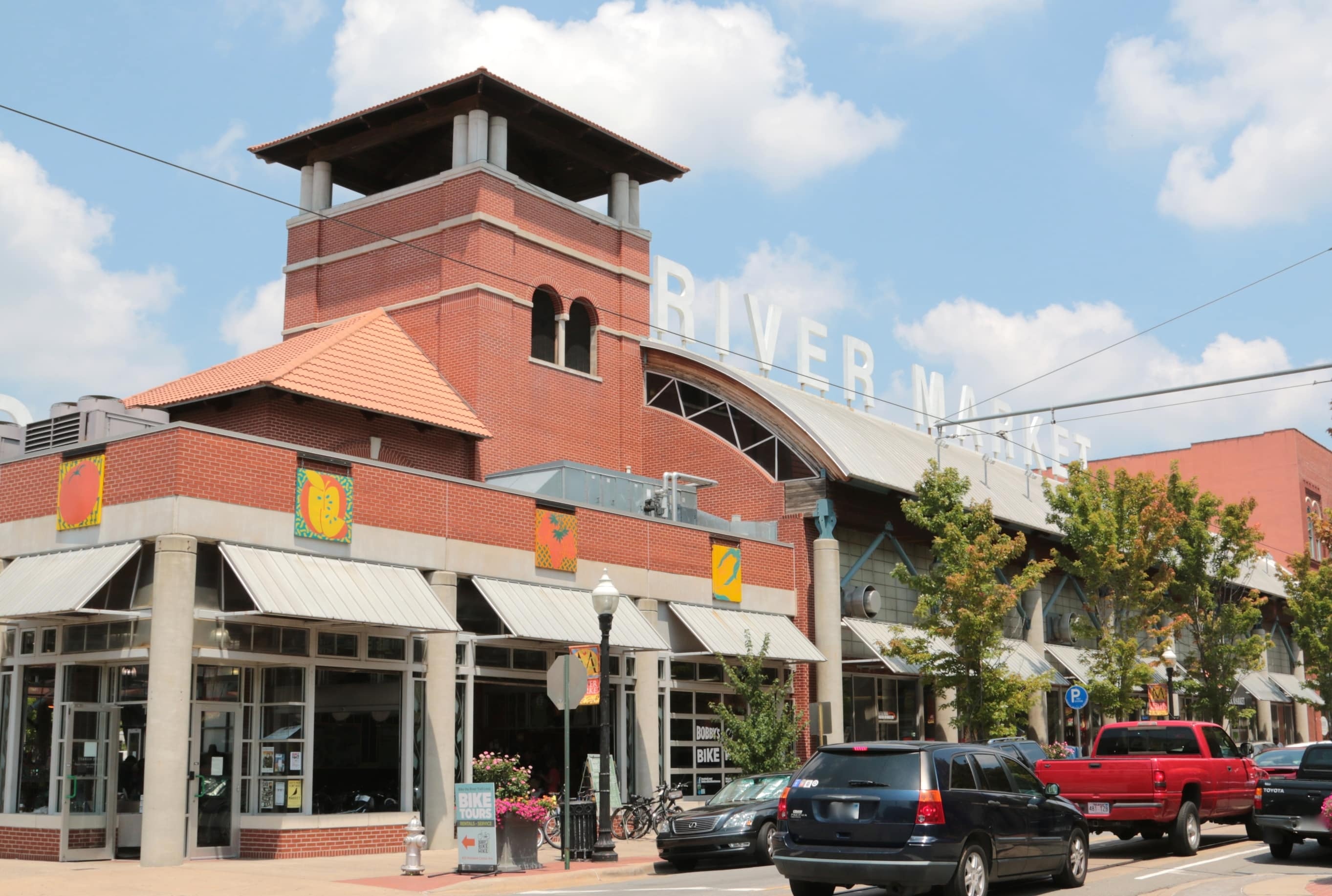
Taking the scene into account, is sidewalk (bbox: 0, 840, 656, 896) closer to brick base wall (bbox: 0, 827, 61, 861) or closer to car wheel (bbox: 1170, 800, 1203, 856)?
brick base wall (bbox: 0, 827, 61, 861)

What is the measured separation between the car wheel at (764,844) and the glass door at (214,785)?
7.91 metres

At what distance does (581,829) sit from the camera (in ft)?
68.7

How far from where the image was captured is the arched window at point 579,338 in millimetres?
34875

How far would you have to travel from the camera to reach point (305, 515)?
22.1 metres

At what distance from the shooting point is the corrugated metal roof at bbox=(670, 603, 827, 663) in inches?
1161

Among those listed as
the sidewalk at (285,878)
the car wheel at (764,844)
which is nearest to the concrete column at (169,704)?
the sidewalk at (285,878)

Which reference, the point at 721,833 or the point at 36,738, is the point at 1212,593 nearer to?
the point at 721,833

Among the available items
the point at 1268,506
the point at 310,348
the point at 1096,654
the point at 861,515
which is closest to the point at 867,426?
the point at 861,515

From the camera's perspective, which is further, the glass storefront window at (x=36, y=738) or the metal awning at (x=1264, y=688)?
the metal awning at (x=1264, y=688)

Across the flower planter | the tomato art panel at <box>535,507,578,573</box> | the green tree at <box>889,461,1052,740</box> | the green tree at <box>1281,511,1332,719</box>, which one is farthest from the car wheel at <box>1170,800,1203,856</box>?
the green tree at <box>1281,511,1332,719</box>

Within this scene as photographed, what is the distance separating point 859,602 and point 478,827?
16.9 meters

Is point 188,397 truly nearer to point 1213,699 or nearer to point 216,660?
point 216,660

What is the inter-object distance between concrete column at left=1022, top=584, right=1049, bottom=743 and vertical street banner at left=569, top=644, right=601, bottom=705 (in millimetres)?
19026

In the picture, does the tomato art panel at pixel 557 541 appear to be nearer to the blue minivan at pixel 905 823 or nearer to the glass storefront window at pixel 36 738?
the glass storefront window at pixel 36 738
